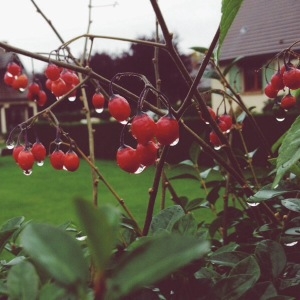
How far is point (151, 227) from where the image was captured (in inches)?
A: 41.6

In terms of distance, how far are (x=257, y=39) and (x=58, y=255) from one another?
78.9ft

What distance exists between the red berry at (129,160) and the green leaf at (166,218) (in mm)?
131

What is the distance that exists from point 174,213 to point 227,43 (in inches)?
961

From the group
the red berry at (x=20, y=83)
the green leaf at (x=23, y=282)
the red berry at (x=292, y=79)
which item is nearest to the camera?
the green leaf at (x=23, y=282)

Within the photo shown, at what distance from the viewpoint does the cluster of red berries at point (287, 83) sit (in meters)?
1.42

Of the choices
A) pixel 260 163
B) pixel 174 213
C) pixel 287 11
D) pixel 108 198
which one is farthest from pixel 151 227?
pixel 287 11

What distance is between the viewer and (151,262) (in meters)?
0.41

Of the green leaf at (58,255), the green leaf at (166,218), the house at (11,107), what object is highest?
the green leaf at (58,255)

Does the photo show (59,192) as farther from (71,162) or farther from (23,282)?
(23,282)

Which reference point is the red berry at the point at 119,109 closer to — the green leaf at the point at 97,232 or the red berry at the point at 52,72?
the red berry at the point at 52,72

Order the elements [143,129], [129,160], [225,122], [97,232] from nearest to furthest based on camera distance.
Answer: [97,232]
[143,129]
[129,160]
[225,122]

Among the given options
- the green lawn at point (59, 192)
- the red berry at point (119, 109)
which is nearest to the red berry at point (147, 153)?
the red berry at point (119, 109)

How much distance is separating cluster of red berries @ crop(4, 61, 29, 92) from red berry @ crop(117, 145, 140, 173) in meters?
1.04

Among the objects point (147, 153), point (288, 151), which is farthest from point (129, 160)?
point (288, 151)
